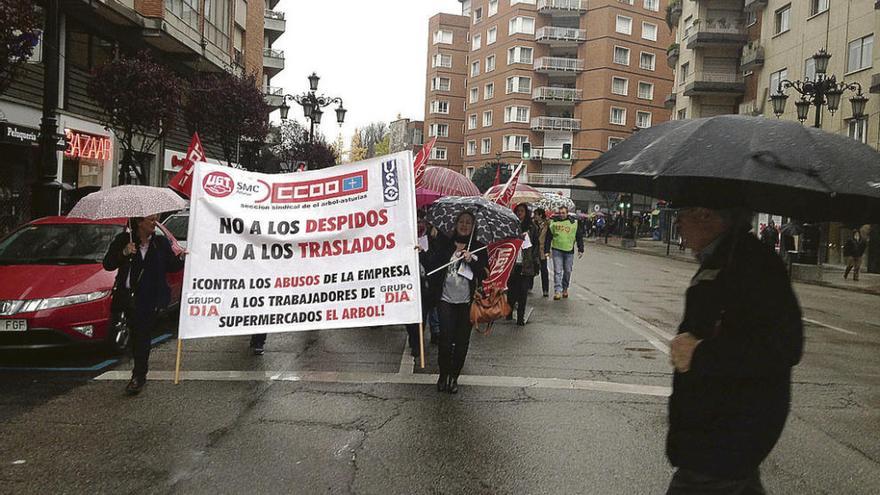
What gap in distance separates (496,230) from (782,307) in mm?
4241

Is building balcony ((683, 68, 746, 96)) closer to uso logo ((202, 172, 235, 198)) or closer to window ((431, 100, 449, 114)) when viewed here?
uso logo ((202, 172, 235, 198))

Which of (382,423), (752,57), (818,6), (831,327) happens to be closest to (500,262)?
(382,423)

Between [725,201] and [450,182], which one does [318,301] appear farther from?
[450,182]

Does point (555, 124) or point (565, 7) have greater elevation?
point (565, 7)

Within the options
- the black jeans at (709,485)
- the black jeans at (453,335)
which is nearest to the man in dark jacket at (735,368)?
the black jeans at (709,485)

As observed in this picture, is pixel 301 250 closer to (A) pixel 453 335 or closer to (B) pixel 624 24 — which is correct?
(A) pixel 453 335

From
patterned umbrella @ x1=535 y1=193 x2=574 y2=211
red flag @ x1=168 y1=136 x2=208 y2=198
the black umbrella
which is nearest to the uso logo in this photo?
red flag @ x1=168 y1=136 x2=208 y2=198

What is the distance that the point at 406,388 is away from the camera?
255 inches

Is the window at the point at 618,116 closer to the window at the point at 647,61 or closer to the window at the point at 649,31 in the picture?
the window at the point at 647,61

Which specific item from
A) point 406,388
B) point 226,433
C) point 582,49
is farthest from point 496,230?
point 582,49

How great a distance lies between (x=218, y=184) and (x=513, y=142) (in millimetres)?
63662

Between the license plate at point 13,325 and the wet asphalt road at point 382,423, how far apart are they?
1.38 feet

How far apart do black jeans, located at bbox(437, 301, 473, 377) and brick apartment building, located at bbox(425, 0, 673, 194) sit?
5696 centimetres

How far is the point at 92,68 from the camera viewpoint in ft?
58.8
